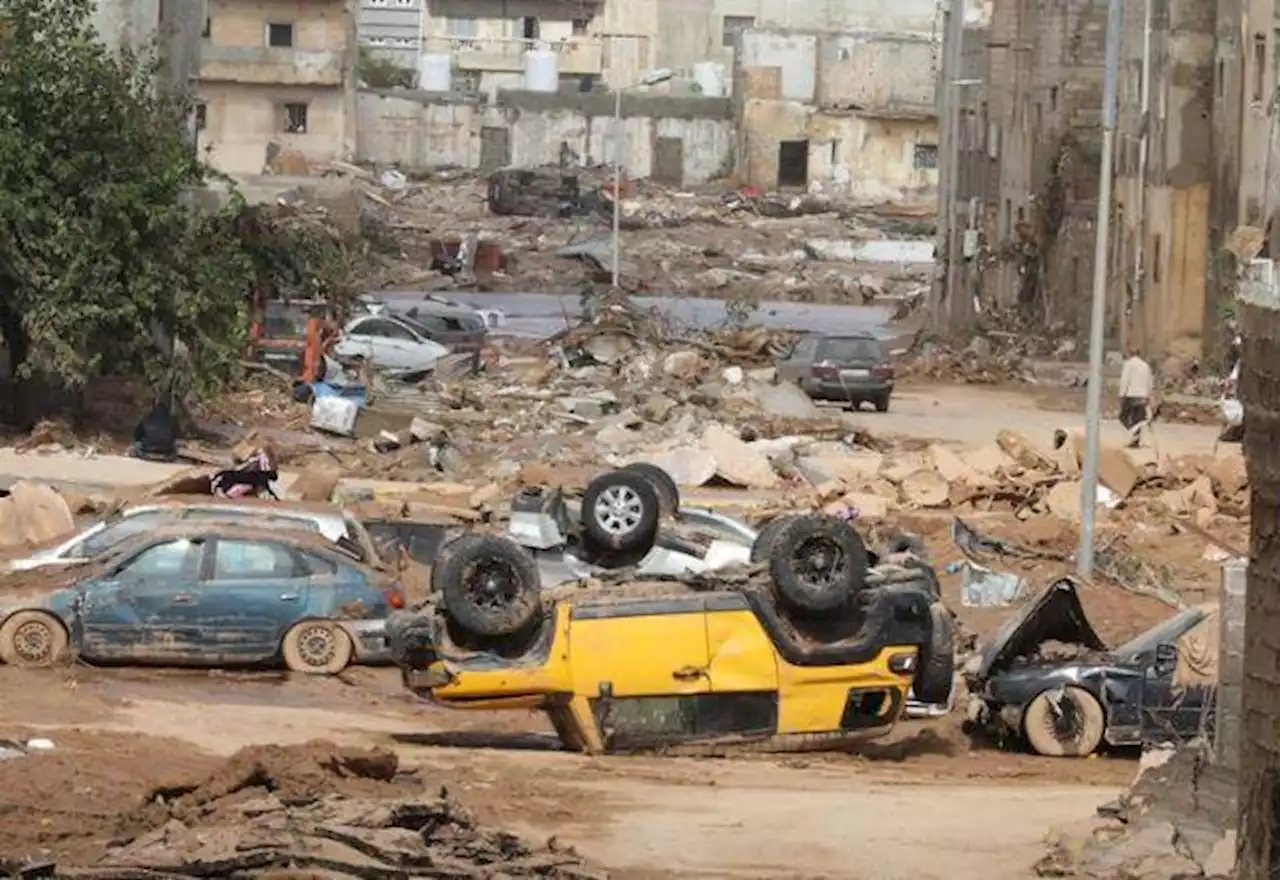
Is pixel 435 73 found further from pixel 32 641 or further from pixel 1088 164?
pixel 32 641

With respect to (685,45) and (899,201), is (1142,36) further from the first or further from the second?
(685,45)

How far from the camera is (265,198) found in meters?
75.9

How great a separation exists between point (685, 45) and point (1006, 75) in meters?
60.0

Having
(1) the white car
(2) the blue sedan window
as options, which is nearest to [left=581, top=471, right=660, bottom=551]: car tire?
(2) the blue sedan window

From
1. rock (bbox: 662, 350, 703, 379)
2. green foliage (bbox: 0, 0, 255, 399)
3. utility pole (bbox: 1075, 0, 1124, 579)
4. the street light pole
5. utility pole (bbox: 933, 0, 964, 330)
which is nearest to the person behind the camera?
utility pole (bbox: 1075, 0, 1124, 579)

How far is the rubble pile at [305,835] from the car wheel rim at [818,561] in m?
3.73

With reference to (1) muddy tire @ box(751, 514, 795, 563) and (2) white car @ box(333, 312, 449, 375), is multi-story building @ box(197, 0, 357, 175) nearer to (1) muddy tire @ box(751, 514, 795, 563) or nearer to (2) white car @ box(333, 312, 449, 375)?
(2) white car @ box(333, 312, 449, 375)

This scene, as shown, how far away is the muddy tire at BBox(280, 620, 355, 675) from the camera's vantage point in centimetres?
2380

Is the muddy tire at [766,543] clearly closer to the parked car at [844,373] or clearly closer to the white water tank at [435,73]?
the parked car at [844,373]

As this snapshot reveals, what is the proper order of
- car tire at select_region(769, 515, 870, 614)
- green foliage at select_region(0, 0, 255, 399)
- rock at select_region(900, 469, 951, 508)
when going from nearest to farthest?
car tire at select_region(769, 515, 870, 614)
rock at select_region(900, 469, 951, 508)
green foliage at select_region(0, 0, 255, 399)

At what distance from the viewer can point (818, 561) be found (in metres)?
20.2

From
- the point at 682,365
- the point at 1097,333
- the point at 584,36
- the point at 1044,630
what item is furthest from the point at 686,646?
the point at 584,36

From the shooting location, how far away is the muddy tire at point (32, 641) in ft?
76.1

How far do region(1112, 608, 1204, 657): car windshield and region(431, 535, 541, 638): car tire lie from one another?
4.24m
